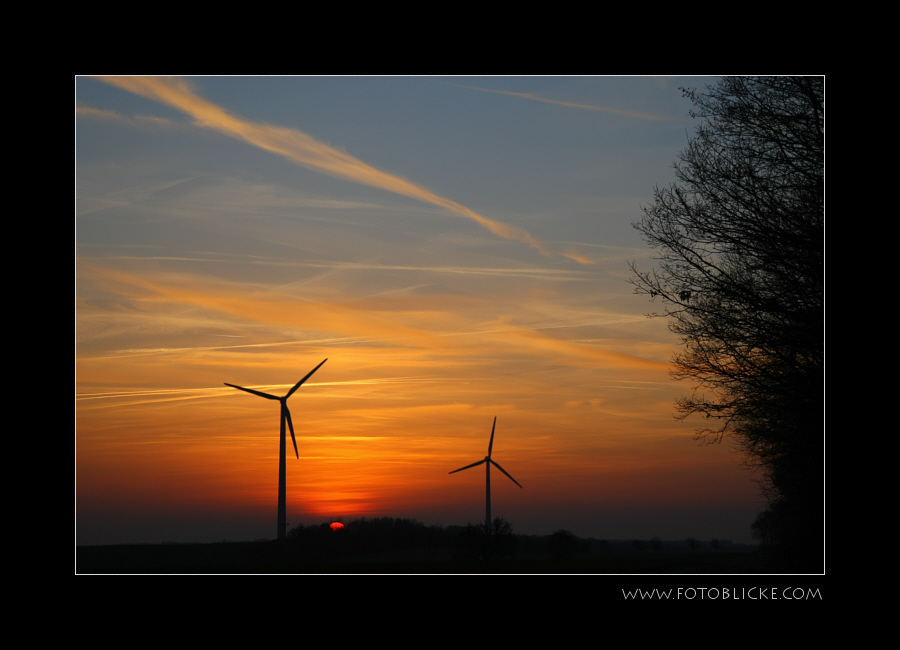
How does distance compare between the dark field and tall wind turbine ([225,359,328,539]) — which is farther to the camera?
tall wind turbine ([225,359,328,539])

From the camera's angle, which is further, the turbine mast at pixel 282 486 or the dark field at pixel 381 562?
the turbine mast at pixel 282 486

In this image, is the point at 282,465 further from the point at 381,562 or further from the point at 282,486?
the point at 381,562

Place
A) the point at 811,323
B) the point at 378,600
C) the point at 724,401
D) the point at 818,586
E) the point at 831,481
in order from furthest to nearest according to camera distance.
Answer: the point at 724,401, the point at 811,323, the point at 831,481, the point at 818,586, the point at 378,600

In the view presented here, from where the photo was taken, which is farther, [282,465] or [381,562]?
[282,465]

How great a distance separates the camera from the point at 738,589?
13398 mm

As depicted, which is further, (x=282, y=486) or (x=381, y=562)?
(x=282, y=486)

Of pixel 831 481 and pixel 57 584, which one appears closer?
pixel 57 584

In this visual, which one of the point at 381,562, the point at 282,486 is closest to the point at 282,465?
the point at 282,486

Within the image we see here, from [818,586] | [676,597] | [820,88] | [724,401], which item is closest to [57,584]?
[676,597]

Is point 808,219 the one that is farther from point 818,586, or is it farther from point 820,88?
point 818,586

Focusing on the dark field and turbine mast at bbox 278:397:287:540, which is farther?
turbine mast at bbox 278:397:287:540

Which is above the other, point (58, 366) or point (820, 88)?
point (820, 88)

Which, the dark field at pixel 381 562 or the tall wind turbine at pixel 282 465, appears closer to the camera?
the dark field at pixel 381 562

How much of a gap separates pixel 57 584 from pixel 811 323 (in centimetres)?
1691
